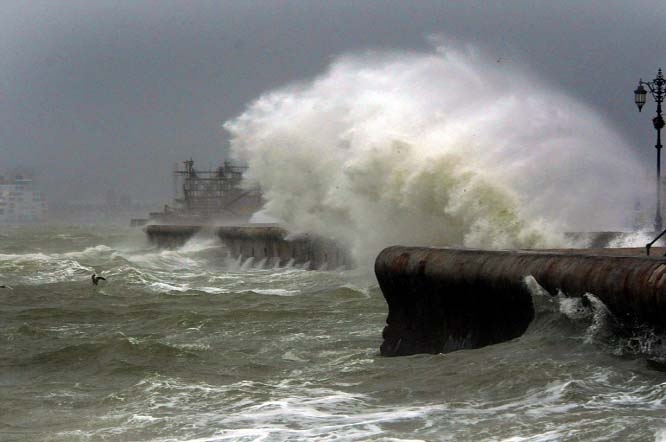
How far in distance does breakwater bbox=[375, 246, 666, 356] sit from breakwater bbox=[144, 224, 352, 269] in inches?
534

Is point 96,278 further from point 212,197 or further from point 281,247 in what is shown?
point 212,197

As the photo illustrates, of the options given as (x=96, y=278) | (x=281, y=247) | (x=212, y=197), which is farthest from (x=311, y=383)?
(x=212, y=197)

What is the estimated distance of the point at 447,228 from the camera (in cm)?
1941

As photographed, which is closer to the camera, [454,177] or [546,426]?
[546,426]

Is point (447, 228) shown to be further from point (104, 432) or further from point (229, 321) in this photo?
point (104, 432)

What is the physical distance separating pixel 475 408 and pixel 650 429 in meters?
1.27

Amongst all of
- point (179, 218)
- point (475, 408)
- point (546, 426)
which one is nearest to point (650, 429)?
point (546, 426)

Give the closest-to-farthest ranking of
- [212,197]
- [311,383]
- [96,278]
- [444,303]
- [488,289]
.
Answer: [311,383] → [488,289] → [444,303] → [96,278] → [212,197]

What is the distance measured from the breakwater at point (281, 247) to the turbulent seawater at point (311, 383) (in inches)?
425

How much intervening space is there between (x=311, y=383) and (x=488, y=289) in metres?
1.61

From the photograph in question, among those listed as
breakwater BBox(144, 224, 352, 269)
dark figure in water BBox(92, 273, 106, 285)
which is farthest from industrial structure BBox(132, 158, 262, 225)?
dark figure in water BBox(92, 273, 106, 285)

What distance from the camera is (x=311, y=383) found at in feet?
28.0

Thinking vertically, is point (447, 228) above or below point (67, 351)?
above

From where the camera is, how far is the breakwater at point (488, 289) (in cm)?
741
